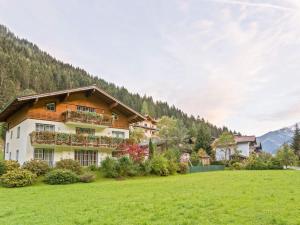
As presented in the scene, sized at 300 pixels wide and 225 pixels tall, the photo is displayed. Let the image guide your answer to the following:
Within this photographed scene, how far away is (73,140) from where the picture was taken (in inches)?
1084

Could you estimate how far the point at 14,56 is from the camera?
110562 millimetres

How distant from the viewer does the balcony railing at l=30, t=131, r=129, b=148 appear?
83.8 feet

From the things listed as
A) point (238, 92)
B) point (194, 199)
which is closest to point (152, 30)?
point (238, 92)

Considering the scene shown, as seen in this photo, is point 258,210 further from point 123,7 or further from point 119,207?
point 123,7

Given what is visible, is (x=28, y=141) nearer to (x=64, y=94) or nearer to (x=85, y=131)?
(x=64, y=94)

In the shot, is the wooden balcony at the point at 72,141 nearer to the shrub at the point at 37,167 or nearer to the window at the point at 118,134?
the window at the point at 118,134

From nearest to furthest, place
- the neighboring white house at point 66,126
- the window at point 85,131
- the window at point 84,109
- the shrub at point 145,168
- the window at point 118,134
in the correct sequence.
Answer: the neighboring white house at point 66,126 < the shrub at point 145,168 < the window at point 85,131 < the window at point 84,109 < the window at point 118,134

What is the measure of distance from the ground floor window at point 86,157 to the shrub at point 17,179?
855cm

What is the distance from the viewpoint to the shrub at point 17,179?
19.3 m

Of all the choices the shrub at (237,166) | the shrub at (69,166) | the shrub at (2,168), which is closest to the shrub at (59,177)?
the shrub at (69,166)

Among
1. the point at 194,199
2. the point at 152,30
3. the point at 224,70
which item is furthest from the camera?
the point at 224,70

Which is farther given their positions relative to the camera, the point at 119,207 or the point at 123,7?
the point at 123,7

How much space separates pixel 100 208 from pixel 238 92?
23.9 metres

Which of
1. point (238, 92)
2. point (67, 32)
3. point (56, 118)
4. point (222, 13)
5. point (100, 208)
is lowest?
point (100, 208)
